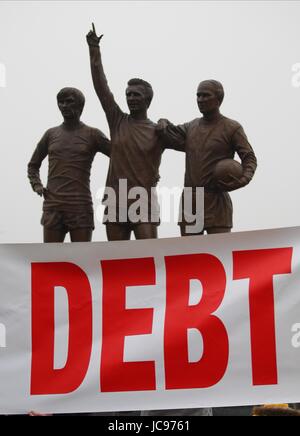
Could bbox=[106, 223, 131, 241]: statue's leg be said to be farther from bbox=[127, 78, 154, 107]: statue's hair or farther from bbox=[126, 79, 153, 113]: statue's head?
bbox=[127, 78, 154, 107]: statue's hair

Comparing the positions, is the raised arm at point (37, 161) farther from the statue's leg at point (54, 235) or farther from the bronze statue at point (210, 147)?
the bronze statue at point (210, 147)

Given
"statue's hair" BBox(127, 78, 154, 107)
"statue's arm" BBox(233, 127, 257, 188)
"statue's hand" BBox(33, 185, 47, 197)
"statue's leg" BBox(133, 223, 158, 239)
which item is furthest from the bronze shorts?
"statue's arm" BBox(233, 127, 257, 188)

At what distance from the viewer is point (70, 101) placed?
8844mm

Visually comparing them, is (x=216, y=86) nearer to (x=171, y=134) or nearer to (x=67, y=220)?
(x=171, y=134)

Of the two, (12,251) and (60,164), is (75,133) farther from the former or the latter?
(12,251)

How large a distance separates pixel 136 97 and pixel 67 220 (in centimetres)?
110

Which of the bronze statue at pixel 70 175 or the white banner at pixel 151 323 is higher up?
the bronze statue at pixel 70 175

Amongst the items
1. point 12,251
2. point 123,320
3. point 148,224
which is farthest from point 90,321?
point 148,224

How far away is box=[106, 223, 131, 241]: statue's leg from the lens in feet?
A: 28.3

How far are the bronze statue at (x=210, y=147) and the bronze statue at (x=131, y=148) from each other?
166mm

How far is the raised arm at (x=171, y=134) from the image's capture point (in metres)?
8.49

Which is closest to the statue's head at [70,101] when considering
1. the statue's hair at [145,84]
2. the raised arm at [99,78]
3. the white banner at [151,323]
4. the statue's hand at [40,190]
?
the raised arm at [99,78]

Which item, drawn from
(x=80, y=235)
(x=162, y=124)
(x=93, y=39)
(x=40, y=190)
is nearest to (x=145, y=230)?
(x=80, y=235)

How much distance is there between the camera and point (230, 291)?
6.41 metres
